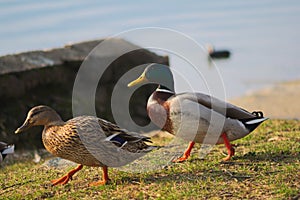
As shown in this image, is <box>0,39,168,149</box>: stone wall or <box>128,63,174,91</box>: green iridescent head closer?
<box>128,63,174,91</box>: green iridescent head

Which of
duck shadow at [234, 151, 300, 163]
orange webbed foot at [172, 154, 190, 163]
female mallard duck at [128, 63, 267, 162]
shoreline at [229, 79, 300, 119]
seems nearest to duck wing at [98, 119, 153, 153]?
female mallard duck at [128, 63, 267, 162]

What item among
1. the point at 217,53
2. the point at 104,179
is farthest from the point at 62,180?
the point at 217,53

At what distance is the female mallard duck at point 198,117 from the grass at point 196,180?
260 millimetres

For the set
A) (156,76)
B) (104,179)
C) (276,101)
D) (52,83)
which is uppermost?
(156,76)

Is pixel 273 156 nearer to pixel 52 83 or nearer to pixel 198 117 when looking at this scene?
pixel 198 117

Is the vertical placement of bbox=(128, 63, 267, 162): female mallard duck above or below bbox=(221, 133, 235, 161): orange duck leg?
above

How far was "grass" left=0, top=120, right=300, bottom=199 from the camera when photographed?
15.5 feet

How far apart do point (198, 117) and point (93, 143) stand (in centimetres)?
123

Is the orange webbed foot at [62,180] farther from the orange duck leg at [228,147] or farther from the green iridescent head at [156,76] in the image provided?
the orange duck leg at [228,147]

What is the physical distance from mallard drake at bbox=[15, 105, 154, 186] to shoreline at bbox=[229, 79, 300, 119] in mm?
6218

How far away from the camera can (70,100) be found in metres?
10.7

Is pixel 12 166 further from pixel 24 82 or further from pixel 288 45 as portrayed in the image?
pixel 288 45

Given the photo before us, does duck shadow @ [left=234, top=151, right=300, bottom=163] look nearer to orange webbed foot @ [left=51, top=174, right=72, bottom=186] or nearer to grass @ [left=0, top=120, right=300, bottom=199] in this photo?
grass @ [left=0, top=120, right=300, bottom=199]

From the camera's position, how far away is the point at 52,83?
1080cm
